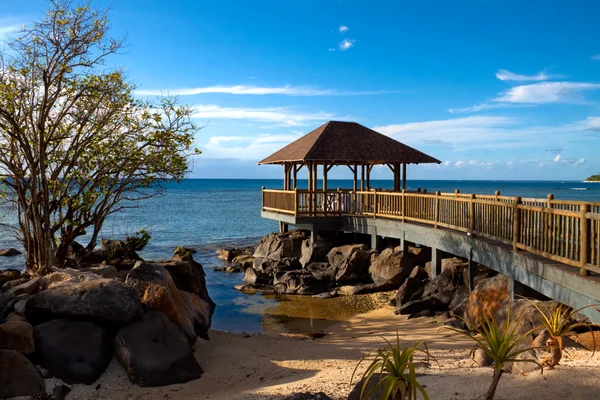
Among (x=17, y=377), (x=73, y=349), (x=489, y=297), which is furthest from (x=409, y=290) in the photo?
(x=17, y=377)

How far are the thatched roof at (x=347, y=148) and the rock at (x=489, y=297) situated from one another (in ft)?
38.0

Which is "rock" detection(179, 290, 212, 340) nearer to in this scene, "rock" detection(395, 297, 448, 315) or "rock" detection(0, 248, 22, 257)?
"rock" detection(395, 297, 448, 315)

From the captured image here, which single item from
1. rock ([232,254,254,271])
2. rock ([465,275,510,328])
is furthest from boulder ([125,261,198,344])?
rock ([232,254,254,271])

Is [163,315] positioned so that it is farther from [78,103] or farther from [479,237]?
[479,237]

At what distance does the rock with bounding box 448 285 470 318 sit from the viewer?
13.5 m

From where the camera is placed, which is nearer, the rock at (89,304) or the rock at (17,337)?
the rock at (17,337)

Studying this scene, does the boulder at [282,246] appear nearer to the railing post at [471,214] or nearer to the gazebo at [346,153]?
the gazebo at [346,153]

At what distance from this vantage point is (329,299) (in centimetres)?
1739

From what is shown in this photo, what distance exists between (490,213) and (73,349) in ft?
33.3

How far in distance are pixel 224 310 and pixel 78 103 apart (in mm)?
8012

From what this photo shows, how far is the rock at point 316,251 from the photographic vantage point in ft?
71.3

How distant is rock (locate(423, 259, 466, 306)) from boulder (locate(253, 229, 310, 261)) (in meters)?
8.74

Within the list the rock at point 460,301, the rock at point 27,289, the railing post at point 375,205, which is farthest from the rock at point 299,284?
the rock at point 27,289

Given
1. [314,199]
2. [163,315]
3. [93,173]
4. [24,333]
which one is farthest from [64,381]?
[314,199]
